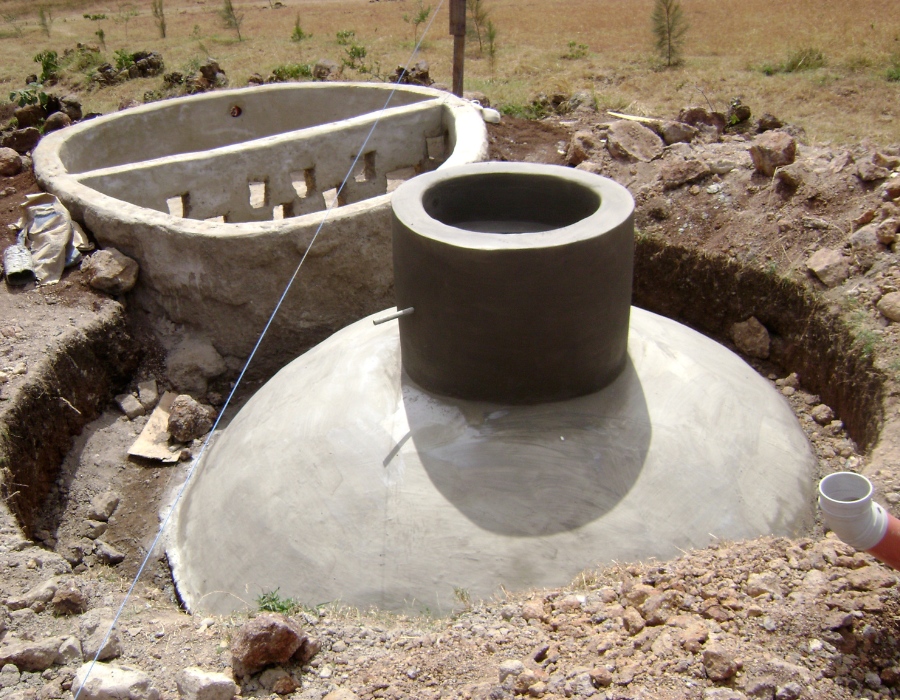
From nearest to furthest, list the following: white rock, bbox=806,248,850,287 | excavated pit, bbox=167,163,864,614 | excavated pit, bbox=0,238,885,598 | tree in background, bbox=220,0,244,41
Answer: excavated pit, bbox=167,163,864,614
excavated pit, bbox=0,238,885,598
white rock, bbox=806,248,850,287
tree in background, bbox=220,0,244,41

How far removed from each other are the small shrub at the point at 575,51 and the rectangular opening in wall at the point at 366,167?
27.2 feet

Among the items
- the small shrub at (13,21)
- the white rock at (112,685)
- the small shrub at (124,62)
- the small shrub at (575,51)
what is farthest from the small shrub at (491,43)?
the white rock at (112,685)

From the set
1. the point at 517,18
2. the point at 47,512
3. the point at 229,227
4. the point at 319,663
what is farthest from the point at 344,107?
the point at 517,18

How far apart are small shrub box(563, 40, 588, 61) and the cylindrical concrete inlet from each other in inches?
483

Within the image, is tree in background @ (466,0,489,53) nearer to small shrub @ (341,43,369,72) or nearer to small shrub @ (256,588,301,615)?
small shrub @ (341,43,369,72)

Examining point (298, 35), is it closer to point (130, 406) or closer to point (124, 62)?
point (124, 62)

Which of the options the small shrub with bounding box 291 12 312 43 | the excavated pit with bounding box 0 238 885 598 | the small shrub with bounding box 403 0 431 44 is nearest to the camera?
the excavated pit with bounding box 0 238 885 598

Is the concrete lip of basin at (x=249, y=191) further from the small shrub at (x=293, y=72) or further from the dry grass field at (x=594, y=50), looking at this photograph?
the small shrub at (x=293, y=72)

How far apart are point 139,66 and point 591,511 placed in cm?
1543

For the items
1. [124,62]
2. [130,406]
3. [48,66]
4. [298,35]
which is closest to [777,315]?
[130,406]

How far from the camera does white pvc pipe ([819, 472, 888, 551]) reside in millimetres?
2816

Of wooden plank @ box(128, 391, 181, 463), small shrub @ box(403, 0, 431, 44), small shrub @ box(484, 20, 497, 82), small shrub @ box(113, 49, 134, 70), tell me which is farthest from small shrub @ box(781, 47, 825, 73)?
small shrub @ box(113, 49, 134, 70)

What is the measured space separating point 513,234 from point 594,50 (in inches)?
550

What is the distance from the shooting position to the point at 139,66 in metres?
16.2
